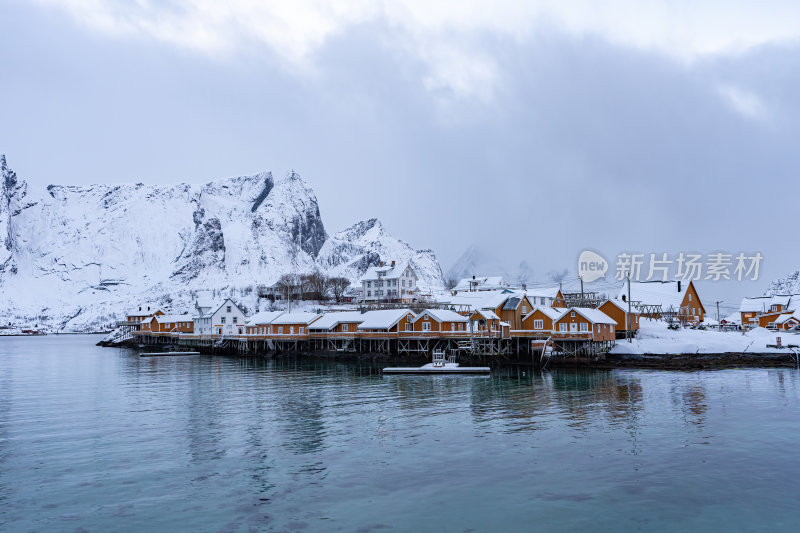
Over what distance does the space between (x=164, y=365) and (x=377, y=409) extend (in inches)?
2249

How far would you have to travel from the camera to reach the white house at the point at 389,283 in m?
161

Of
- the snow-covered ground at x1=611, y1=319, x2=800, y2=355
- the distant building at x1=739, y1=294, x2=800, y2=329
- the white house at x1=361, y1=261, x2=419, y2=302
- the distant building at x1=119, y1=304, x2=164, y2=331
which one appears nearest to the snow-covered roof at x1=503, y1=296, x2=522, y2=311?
the snow-covered ground at x1=611, y1=319, x2=800, y2=355

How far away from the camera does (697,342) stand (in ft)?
247

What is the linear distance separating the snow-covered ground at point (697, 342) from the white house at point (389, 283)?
8473 cm

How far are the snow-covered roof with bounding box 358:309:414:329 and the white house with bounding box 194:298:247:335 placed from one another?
42.0 meters

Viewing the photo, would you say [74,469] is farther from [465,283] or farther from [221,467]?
[465,283]

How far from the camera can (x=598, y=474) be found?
23.9m

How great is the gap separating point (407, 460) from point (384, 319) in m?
64.1

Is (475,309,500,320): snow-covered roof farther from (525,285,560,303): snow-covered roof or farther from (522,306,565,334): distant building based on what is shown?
(525,285,560,303): snow-covered roof

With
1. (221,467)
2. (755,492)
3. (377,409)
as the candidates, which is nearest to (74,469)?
(221,467)

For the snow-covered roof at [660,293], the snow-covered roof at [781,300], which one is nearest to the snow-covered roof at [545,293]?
the snow-covered roof at [660,293]

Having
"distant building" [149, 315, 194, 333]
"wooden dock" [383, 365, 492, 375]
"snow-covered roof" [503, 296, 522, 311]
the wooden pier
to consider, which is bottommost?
"wooden dock" [383, 365, 492, 375]

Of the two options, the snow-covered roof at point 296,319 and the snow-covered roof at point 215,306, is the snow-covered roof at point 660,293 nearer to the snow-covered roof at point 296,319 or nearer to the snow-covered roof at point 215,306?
the snow-covered roof at point 296,319

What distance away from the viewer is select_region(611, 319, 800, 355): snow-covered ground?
73188 mm
